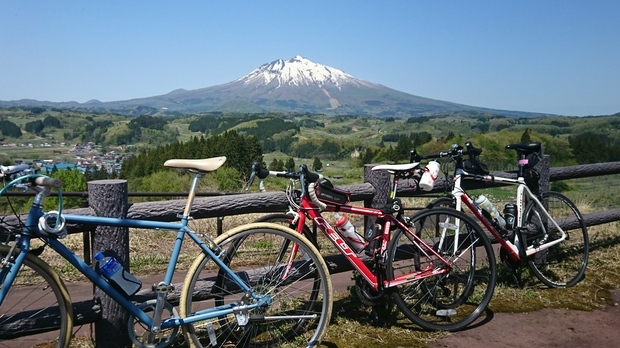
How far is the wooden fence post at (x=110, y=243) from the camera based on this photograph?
3125 millimetres

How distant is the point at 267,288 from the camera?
132 inches

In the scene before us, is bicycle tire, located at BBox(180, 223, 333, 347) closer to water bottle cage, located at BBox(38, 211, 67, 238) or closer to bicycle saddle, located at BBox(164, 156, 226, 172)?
bicycle saddle, located at BBox(164, 156, 226, 172)

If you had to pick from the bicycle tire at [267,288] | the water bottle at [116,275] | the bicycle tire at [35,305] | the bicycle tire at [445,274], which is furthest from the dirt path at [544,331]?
the bicycle tire at [35,305]

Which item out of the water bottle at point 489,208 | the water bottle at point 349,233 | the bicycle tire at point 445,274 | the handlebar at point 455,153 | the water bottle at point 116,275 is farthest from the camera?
the water bottle at point 489,208

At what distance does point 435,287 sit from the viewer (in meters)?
4.04

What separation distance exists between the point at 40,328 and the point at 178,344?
96 cm

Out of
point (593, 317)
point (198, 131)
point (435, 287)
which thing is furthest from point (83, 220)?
point (198, 131)

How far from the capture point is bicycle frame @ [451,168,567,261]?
4.32 m

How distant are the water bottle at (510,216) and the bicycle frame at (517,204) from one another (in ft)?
0.13

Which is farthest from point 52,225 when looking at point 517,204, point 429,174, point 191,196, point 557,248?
point 557,248

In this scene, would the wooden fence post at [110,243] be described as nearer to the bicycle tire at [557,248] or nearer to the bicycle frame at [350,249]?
the bicycle frame at [350,249]

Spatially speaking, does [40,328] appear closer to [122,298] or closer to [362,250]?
[122,298]

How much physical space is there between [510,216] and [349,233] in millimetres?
1793

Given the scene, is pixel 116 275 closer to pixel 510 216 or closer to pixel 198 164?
pixel 198 164
